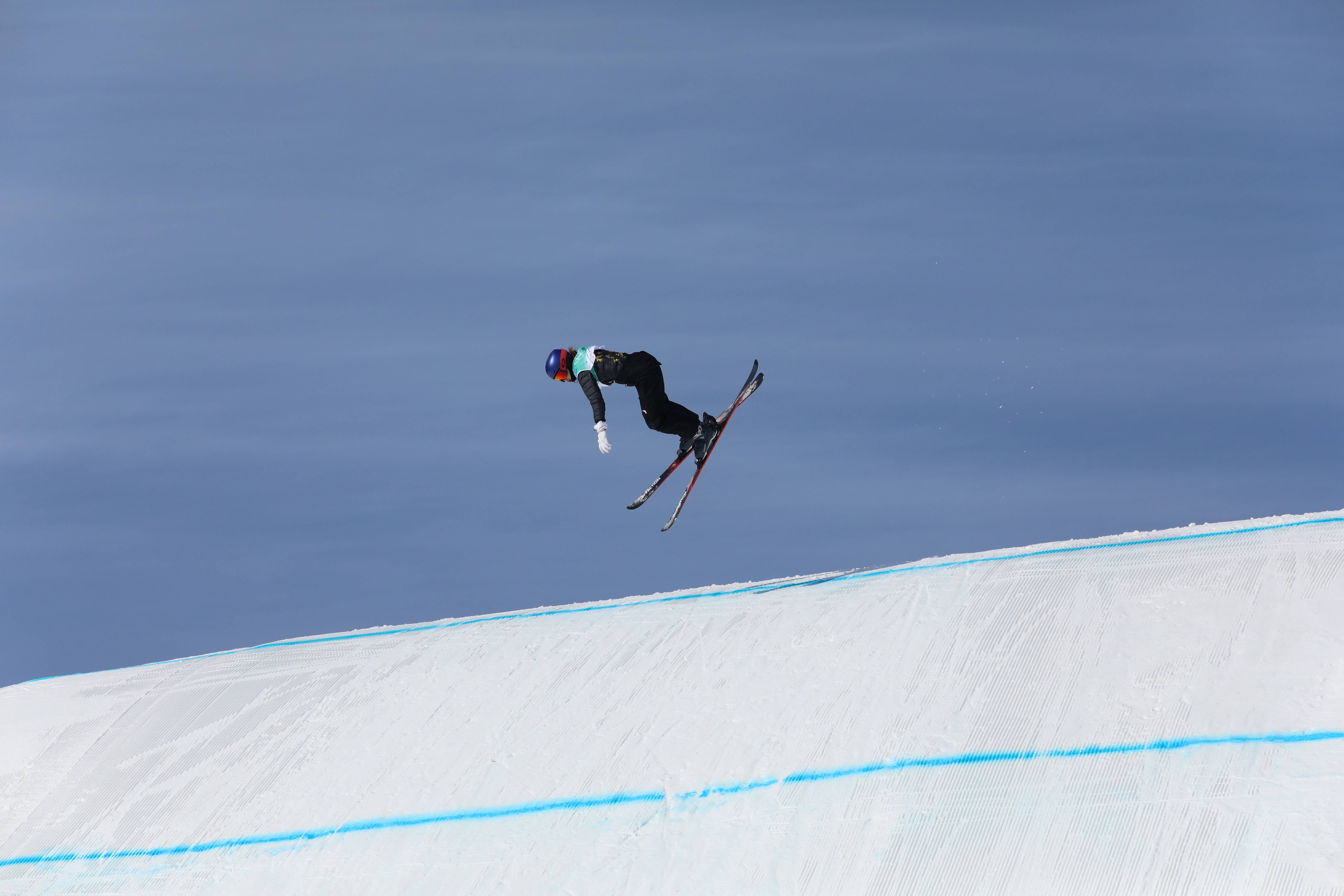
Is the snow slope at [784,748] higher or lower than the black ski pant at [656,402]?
lower

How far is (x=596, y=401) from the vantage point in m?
11.4

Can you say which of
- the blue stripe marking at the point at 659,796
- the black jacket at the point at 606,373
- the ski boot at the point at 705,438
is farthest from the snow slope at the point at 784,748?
the black jacket at the point at 606,373

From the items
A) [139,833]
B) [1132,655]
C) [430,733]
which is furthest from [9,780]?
[1132,655]

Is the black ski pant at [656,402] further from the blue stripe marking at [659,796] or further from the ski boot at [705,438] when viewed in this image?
the blue stripe marking at [659,796]

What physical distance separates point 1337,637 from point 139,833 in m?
8.44

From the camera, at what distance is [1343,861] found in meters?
6.23

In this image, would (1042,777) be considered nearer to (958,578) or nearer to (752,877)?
(752,877)

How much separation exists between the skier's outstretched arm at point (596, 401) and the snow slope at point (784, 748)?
1725mm

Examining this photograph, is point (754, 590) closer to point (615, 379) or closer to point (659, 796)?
point (615, 379)

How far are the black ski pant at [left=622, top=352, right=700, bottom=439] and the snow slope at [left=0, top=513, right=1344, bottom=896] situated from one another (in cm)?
160

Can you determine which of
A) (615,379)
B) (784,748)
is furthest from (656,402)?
(784,748)

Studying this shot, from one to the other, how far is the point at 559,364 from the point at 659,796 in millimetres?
4406

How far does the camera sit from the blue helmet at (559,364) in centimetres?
1148

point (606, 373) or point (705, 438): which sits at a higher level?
point (606, 373)
